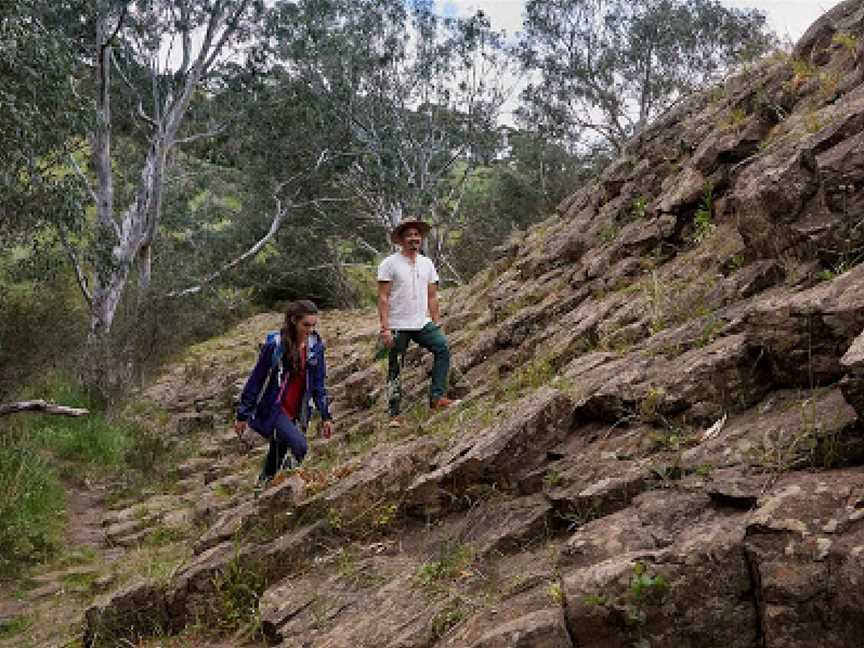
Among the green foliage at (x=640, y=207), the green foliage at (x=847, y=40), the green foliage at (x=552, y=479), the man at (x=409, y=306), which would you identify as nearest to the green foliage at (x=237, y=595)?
the green foliage at (x=552, y=479)

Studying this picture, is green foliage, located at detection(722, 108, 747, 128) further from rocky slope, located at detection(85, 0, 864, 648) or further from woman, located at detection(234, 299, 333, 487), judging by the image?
woman, located at detection(234, 299, 333, 487)

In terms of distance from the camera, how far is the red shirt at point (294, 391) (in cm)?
585

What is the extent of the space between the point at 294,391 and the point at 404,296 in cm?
124

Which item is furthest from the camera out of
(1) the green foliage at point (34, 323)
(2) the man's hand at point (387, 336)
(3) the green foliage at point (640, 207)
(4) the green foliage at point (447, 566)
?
(1) the green foliage at point (34, 323)

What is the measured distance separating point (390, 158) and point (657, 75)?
9434 millimetres

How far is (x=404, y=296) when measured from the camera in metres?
6.61

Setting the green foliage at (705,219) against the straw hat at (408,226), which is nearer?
the green foliage at (705,219)

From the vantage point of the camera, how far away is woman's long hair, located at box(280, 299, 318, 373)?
5703mm

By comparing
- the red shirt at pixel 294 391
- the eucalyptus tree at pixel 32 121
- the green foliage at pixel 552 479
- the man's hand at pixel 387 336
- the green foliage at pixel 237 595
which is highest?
the eucalyptus tree at pixel 32 121

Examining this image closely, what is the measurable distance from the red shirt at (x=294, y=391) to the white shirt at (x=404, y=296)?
0.99 meters

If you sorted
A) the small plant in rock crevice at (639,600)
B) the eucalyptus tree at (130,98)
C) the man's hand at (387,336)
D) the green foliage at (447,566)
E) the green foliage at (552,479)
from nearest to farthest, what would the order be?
the small plant in rock crevice at (639,600) → the green foliage at (447,566) → the green foliage at (552,479) → the man's hand at (387,336) → the eucalyptus tree at (130,98)

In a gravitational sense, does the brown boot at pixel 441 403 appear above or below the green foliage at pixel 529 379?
below

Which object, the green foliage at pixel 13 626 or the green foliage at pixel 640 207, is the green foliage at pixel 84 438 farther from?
the green foliage at pixel 640 207

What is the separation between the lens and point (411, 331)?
6.63 metres
